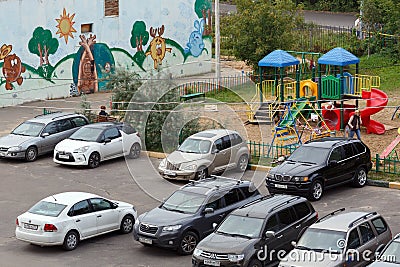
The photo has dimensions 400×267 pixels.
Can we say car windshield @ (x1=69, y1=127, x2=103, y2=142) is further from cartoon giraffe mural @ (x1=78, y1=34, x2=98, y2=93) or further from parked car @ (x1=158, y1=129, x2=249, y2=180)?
cartoon giraffe mural @ (x1=78, y1=34, x2=98, y2=93)

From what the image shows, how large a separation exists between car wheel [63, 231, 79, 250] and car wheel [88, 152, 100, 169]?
25.6ft

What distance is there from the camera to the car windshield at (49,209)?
19.6m

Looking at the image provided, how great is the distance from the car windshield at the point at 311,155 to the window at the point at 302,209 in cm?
488

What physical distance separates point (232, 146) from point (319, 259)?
399 inches

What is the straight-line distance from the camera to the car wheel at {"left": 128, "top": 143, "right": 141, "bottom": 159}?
28609mm

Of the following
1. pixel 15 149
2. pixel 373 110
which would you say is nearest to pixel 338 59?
pixel 373 110

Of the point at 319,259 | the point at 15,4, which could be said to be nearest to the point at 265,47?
the point at 15,4

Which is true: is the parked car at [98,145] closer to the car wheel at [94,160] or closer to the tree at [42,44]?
the car wheel at [94,160]

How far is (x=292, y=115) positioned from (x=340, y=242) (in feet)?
45.9

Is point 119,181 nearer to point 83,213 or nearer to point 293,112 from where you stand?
point 83,213

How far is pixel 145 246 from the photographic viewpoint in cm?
1973

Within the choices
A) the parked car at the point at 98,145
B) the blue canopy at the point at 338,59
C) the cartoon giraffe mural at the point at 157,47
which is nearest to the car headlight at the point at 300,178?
the parked car at the point at 98,145

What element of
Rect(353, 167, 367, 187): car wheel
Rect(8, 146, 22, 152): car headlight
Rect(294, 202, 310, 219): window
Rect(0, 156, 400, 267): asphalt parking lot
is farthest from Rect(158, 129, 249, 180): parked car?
Rect(294, 202, 310, 219): window

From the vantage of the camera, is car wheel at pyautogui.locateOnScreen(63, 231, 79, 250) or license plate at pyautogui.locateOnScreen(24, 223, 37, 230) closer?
license plate at pyautogui.locateOnScreen(24, 223, 37, 230)
